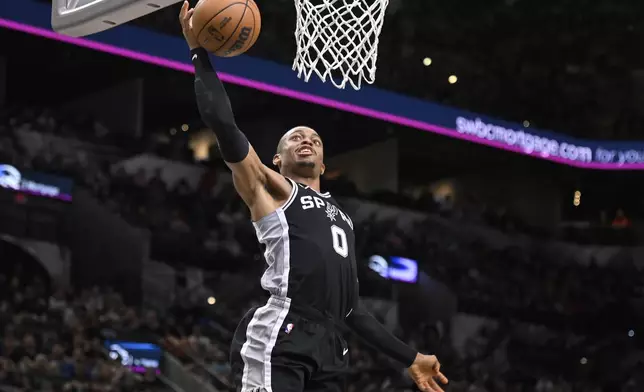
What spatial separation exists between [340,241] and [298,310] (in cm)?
39

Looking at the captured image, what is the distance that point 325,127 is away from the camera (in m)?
20.5

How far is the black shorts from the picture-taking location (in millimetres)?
4512

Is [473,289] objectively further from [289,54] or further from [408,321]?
[289,54]

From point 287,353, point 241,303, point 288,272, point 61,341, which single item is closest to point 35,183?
point 241,303

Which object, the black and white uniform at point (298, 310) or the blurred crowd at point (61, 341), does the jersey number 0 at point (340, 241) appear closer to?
the black and white uniform at point (298, 310)

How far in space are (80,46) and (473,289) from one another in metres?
8.23

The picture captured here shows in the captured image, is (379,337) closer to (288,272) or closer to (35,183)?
(288,272)

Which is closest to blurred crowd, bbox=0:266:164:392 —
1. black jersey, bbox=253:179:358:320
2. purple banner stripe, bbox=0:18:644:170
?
purple banner stripe, bbox=0:18:644:170

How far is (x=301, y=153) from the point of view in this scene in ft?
16.1

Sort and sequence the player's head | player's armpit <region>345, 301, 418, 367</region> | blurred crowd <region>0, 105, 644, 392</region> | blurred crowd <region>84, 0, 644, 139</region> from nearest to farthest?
1. the player's head
2. player's armpit <region>345, 301, 418, 367</region>
3. blurred crowd <region>0, 105, 644, 392</region>
4. blurred crowd <region>84, 0, 644, 139</region>

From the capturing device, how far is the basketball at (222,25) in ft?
14.7

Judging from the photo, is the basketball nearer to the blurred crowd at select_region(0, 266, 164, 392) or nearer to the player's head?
the player's head

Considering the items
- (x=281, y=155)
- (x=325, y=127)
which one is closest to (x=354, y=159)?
(x=325, y=127)

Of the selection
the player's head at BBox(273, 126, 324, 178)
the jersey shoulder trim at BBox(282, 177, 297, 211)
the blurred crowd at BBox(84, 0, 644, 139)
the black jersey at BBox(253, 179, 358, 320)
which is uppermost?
the blurred crowd at BBox(84, 0, 644, 139)
